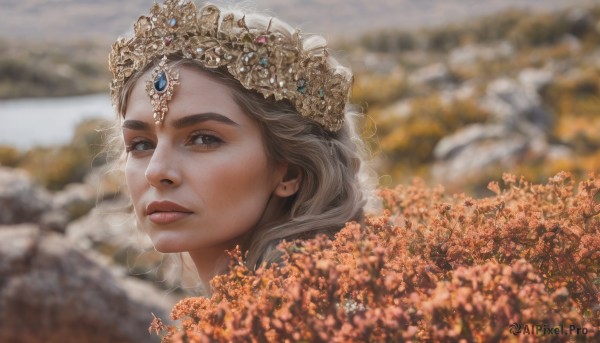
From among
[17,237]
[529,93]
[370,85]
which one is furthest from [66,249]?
[370,85]

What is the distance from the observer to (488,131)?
1249 centimetres

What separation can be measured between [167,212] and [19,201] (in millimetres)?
5422

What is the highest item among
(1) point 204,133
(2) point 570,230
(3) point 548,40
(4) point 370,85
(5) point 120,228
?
(3) point 548,40

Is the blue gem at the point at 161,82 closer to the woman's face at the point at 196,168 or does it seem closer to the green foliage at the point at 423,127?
the woman's face at the point at 196,168

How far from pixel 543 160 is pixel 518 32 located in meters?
21.7

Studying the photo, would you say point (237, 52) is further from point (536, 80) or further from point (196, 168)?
point (536, 80)

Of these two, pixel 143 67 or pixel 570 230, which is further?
pixel 143 67

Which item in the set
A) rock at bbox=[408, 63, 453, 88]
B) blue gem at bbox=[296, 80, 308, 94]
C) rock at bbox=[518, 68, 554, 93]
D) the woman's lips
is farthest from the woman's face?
rock at bbox=[408, 63, 453, 88]

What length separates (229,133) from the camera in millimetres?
2170

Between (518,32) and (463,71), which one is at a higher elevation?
(518,32)

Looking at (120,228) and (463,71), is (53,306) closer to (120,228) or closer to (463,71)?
(120,228)

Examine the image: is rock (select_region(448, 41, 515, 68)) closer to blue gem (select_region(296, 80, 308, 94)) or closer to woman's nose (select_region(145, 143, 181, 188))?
blue gem (select_region(296, 80, 308, 94))

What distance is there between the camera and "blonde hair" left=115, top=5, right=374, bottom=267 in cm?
221

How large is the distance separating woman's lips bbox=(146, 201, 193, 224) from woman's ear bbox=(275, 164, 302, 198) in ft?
1.21
